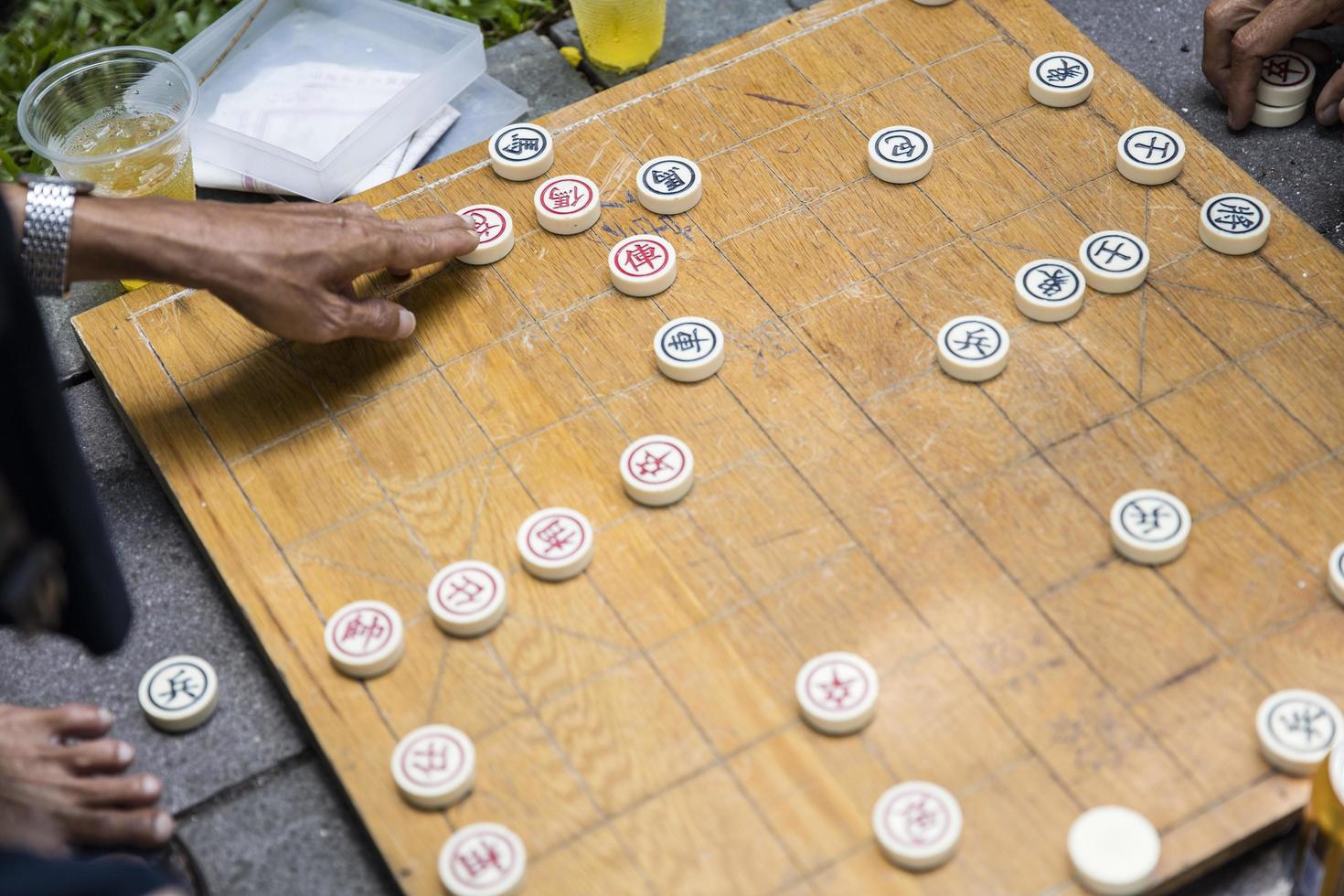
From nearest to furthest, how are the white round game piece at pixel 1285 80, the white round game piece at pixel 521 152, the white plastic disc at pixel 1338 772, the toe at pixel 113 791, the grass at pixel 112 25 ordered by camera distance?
1. the white plastic disc at pixel 1338 772
2. the toe at pixel 113 791
3. the white round game piece at pixel 521 152
4. the white round game piece at pixel 1285 80
5. the grass at pixel 112 25

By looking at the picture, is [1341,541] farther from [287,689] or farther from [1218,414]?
[287,689]

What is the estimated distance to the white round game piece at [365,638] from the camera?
1.88 meters

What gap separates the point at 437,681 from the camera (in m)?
1.88

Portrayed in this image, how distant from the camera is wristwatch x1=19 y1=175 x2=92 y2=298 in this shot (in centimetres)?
200

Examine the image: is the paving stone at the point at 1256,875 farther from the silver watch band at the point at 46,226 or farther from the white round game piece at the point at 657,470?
the silver watch band at the point at 46,226

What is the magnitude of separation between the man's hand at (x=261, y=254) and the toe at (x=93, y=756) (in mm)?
640

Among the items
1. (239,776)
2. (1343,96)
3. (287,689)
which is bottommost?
(239,776)

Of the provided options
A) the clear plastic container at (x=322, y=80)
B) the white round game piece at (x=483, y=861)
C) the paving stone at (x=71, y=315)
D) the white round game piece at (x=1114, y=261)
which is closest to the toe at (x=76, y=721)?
the white round game piece at (x=483, y=861)

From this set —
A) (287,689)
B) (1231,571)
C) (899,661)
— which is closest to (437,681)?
(287,689)

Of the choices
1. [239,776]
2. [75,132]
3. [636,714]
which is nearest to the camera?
[636,714]

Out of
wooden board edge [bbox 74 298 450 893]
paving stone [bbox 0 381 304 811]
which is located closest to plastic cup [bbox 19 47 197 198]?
wooden board edge [bbox 74 298 450 893]

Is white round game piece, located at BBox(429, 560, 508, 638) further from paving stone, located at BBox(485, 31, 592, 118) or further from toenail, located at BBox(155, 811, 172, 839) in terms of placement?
paving stone, located at BBox(485, 31, 592, 118)

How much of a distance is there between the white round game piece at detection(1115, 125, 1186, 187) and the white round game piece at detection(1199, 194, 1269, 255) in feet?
0.35

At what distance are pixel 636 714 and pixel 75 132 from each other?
5.06 feet
